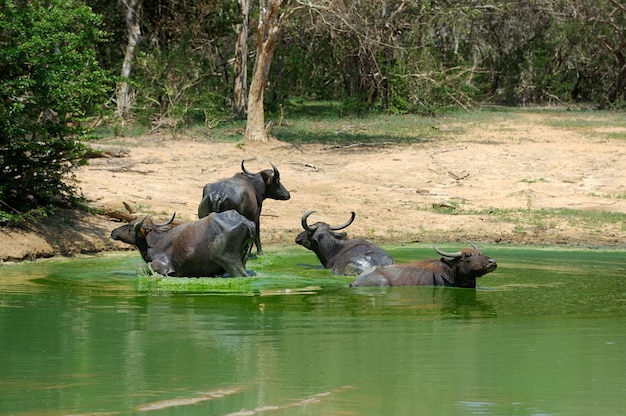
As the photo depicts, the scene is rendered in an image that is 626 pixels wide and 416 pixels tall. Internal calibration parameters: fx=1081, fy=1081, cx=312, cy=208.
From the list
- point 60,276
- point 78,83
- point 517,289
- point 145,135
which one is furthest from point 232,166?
point 517,289

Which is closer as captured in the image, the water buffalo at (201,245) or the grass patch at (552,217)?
the water buffalo at (201,245)

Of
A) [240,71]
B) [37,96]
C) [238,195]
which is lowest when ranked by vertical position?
[238,195]

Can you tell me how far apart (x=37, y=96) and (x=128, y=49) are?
551 inches

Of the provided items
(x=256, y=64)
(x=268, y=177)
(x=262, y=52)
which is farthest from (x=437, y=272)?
(x=256, y=64)

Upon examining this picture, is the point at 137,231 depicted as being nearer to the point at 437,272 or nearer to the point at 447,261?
the point at 437,272

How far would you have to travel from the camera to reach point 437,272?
11805 millimetres

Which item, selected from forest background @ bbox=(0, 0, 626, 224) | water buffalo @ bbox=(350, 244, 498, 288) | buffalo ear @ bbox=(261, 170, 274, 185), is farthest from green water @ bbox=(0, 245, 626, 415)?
forest background @ bbox=(0, 0, 626, 224)

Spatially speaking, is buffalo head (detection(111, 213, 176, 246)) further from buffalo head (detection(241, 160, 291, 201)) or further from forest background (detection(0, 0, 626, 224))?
buffalo head (detection(241, 160, 291, 201))

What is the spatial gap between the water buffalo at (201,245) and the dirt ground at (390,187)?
88.9 inches

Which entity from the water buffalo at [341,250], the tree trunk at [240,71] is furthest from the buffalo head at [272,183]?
the tree trunk at [240,71]

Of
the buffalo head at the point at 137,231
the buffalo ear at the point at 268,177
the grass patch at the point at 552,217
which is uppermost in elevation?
the buffalo ear at the point at 268,177

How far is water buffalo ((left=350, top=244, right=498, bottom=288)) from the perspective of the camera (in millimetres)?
11430

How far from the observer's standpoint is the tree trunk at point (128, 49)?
2781cm

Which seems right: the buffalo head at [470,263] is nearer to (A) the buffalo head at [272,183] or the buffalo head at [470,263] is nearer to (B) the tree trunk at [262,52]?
(A) the buffalo head at [272,183]
